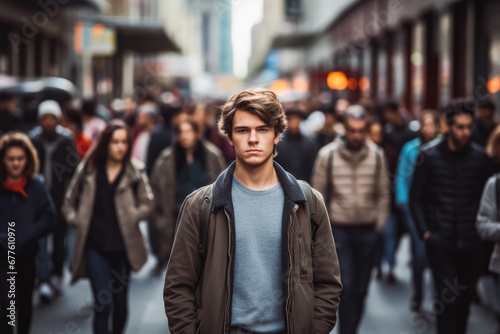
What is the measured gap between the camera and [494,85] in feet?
43.8

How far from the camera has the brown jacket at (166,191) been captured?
28.2 ft

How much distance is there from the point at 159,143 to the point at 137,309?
3099 millimetres

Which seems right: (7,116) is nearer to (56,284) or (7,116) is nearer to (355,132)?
(56,284)

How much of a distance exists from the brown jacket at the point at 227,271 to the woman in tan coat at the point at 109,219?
2910 millimetres

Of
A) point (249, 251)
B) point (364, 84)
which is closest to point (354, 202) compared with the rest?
point (249, 251)

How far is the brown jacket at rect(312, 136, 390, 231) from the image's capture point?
7.14 meters

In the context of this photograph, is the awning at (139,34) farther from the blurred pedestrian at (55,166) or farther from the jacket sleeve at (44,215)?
the jacket sleeve at (44,215)

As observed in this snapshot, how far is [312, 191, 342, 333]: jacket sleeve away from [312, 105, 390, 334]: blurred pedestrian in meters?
3.35

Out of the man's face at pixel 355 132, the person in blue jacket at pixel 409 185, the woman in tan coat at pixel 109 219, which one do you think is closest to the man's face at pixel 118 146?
the woman in tan coat at pixel 109 219

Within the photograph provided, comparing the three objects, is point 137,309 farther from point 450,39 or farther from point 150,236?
point 450,39

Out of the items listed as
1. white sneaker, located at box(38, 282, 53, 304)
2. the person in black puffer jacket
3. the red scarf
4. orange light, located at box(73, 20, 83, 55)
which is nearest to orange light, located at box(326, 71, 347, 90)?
orange light, located at box(73, 20, 83, 55)

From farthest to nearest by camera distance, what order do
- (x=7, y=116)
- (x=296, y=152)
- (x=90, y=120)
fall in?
Answer: 1. (x=90, y=120)
2. (x=7, y=116)
3. (x=296, y=152)

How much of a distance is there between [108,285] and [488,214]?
2.96 m

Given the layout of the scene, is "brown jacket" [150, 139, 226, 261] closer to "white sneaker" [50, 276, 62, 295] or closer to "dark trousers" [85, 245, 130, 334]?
"white sneaker" [50, 276, 62, 295]
